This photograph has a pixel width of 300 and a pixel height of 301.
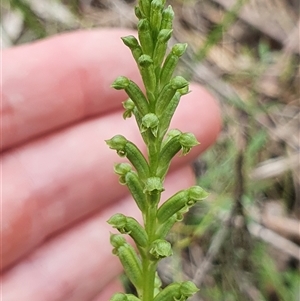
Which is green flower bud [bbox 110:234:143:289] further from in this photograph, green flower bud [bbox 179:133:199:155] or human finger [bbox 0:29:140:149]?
human finger [bbox 0:29:140:149]

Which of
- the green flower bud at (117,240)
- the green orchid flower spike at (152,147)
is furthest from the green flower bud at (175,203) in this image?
the green flower bud at (117,240)

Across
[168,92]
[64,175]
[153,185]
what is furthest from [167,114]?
[64,175]

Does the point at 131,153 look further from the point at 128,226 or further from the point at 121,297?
Answer: the point at 121,297

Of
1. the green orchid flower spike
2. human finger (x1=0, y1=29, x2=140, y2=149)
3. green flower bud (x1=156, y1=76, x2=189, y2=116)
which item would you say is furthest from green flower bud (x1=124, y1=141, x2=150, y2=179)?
human finger (x1=0, y1=29, x2=140, y2=149)

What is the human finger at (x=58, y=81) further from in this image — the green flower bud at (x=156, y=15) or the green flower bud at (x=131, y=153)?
the green flower bud at (x=156, y=15)

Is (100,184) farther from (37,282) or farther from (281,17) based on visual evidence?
(281,17)
